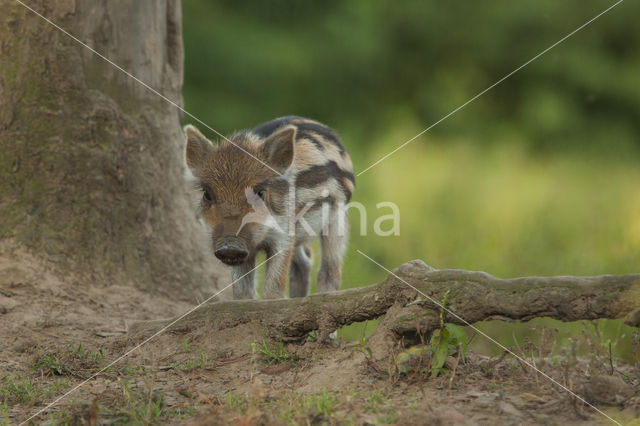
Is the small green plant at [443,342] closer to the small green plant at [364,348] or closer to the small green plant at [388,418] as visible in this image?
the small green plant at [364,348]

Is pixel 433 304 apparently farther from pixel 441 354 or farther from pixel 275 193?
pixel 275 193

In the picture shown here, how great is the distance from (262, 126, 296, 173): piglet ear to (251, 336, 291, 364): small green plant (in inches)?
54.9

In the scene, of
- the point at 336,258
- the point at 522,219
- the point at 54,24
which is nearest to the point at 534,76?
the point at 522,219

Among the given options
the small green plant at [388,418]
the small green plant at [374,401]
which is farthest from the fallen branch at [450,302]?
the small green plant at [388,418]

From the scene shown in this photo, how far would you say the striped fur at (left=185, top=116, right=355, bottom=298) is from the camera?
448cm

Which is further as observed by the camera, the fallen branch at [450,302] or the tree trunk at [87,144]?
the tree trunk at [87,144]

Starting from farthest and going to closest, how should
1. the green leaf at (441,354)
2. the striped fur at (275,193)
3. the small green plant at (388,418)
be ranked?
the striped fur at (275,193) < the green leaf at (441,354) < the small green plant at (388,418)

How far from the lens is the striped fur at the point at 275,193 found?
4.48 metres

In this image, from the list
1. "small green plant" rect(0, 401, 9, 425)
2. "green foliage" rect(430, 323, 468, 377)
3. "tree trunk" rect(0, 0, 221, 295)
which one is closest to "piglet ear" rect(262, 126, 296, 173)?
"tree trunk" rect(0, 0, 221, 295)

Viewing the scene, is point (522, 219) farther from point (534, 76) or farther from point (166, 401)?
point (166, 401)

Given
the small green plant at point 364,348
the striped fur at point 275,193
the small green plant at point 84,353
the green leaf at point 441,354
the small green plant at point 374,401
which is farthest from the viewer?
the striped fur at point 275,193

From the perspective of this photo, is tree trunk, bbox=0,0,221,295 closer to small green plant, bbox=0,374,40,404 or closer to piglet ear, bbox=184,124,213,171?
piglet ear, bbox=184,124,213,171

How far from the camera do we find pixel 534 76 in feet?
35.0

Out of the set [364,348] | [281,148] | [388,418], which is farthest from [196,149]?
[388,418]
